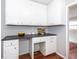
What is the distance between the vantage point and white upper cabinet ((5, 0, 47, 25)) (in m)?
2.47

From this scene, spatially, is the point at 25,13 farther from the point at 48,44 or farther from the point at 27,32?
the point at 48,44

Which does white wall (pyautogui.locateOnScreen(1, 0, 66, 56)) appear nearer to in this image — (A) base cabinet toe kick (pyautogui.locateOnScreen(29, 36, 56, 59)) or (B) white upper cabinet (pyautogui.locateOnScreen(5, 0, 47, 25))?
(A) base cabinet toe kick (pyautogui.locateOnScreen(29, 36, 56, 59))

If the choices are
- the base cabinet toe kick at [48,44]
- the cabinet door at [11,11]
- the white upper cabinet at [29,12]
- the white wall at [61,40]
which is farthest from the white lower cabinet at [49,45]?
the cabinet door at [11,11]

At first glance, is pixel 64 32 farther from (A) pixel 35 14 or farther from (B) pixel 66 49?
(A) pixel 35 14

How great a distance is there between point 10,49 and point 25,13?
1.54 meters

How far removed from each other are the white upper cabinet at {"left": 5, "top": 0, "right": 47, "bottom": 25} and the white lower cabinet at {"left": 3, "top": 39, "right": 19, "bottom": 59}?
2.49 ft

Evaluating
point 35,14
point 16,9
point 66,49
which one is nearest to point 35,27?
point 35,14

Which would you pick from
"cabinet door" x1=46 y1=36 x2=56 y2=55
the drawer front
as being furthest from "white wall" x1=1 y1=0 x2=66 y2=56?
the drawer front

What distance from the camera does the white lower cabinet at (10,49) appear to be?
2.00 m

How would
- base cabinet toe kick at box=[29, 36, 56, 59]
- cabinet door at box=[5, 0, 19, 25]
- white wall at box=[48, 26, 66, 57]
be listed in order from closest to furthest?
cabinet door at box=[5, 0, 19, 25], white wall at box=[48, 26, 66, 57], base cabinet toe kick at box=[29, 36, 56, 59]

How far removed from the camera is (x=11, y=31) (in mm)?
2814

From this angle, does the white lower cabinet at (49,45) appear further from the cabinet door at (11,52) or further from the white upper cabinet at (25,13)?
the cabinet door at (11,52)

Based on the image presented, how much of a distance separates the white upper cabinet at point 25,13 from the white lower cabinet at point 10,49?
759 millimetres

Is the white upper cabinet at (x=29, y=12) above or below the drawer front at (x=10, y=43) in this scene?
above
